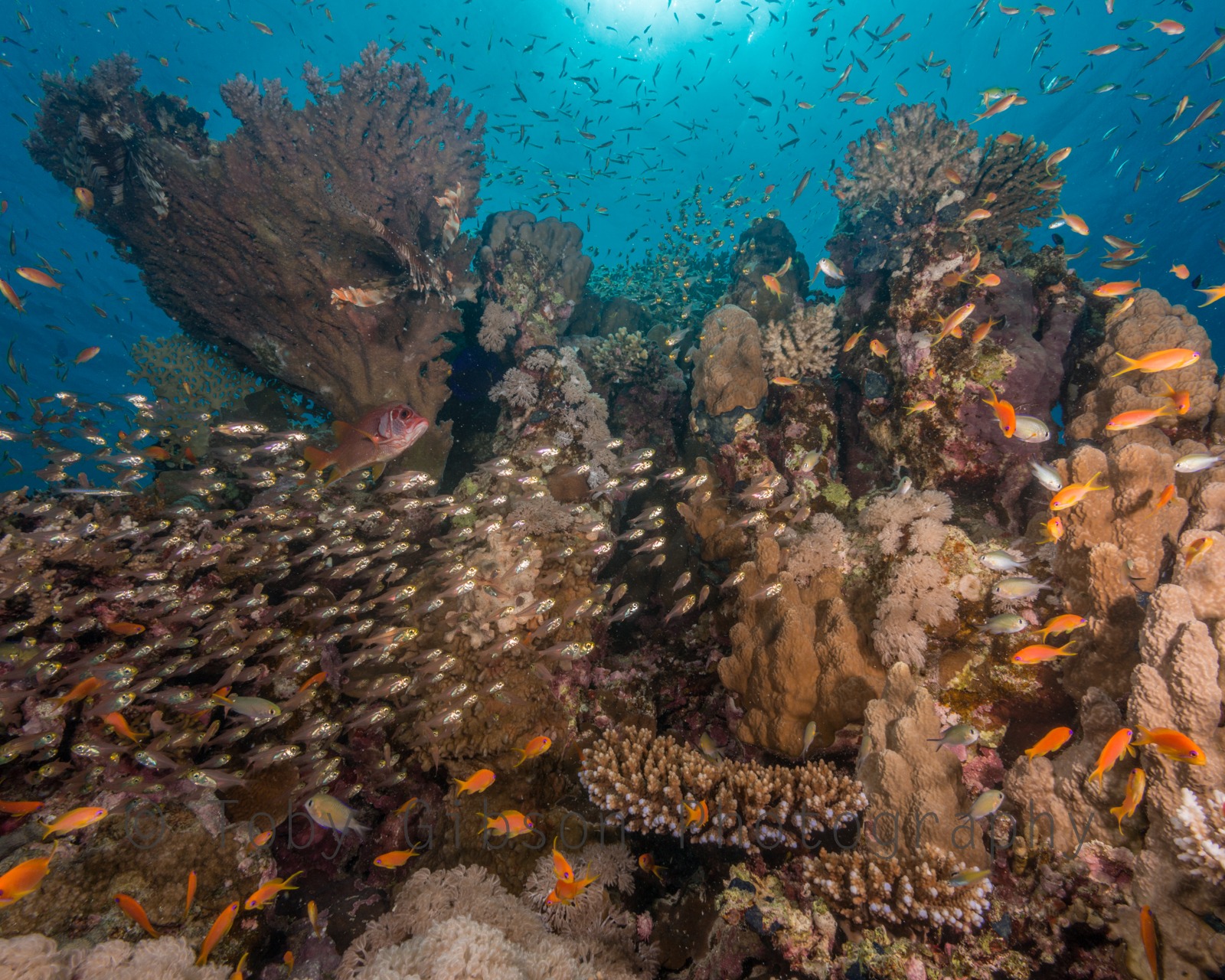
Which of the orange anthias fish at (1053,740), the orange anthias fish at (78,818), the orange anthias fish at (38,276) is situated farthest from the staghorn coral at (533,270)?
Answer: the orange anthias fish at (1053,740)

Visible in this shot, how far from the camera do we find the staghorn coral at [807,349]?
7734mm

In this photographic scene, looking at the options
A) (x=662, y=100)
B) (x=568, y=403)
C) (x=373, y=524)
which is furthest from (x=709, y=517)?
(x=662, y=100)

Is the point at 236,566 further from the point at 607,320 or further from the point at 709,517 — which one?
the point at 607,320

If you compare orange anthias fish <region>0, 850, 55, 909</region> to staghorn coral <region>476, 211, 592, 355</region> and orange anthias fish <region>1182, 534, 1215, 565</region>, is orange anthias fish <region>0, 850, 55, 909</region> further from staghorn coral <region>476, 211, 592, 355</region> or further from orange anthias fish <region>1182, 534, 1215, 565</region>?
staghorn coral <region>476, 211, 592, 355</region>

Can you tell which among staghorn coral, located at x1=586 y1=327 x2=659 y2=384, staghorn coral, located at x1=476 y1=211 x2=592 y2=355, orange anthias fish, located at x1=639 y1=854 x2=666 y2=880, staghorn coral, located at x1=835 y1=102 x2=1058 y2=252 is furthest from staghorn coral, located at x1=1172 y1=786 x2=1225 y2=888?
staghorn coral, located at x1=476 y1=211 x2=592 y2=355

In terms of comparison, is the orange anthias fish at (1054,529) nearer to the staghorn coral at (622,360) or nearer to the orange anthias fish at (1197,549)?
the orange anthias fish at (1197,549)

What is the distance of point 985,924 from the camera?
10.2 feet

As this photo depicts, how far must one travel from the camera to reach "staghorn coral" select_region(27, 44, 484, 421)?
812 cm

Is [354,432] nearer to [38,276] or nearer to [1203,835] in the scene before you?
[1203,835]

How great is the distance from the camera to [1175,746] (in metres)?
2.72

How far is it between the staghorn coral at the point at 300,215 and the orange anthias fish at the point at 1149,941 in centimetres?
1063

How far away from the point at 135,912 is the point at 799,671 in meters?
5.97

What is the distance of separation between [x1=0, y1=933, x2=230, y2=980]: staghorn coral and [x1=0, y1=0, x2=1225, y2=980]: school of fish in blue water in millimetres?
32

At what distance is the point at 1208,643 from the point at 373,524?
27.5 feet
